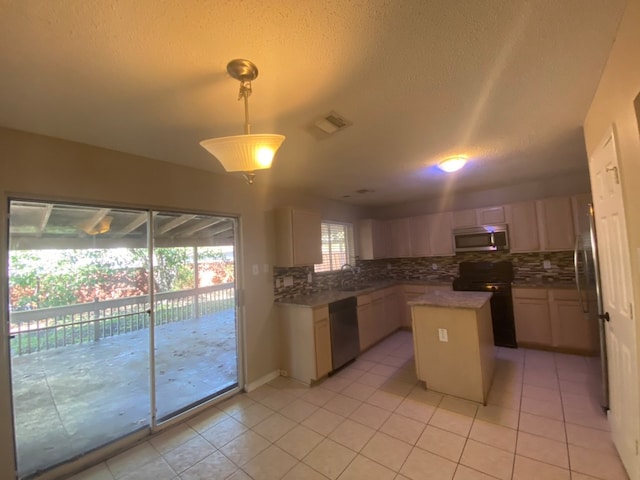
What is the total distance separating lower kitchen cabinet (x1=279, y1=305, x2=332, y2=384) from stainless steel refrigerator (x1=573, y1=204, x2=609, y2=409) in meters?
2.36

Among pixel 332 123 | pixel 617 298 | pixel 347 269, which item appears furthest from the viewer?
pixel 347 269

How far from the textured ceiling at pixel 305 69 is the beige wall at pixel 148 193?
0.17m

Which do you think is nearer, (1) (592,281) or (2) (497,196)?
(1) (592,281)

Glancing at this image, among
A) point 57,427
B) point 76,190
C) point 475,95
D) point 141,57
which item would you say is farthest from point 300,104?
point 57,427

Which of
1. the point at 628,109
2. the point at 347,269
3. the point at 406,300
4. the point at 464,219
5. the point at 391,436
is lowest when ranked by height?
the point at 391,436

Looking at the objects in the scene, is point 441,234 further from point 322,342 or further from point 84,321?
point 84,321

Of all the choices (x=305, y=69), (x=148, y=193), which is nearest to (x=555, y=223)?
(x=305, y=69)

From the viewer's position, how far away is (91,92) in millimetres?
1459

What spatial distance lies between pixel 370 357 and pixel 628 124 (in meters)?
3.36

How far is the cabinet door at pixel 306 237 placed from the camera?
3.38m

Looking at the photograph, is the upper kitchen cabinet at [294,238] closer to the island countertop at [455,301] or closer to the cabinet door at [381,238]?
the island countertop at [455,301]

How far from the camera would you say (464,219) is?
4.44m

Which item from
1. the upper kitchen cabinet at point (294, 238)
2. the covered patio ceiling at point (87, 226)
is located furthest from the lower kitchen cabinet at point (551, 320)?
the covered patio ceiling at point (87, 226)

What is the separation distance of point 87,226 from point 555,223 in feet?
17.7
